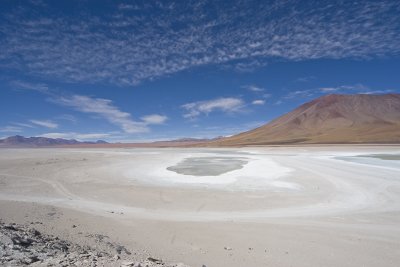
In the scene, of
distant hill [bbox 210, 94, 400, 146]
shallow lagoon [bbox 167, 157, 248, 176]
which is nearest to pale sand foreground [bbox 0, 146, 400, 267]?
shallow lagoon [bbox 167, 157, 248, 176]

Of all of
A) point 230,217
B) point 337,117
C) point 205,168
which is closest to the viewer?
point 230,217

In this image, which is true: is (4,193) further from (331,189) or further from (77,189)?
(331,189)

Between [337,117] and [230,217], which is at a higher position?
[337,117]

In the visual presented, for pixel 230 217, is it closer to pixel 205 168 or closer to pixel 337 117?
pixel 205 168

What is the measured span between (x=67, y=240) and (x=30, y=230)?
1022 millimetres

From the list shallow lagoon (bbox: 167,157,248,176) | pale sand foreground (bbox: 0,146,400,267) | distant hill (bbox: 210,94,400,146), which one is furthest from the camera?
distant hill (bbox: 210,94,400,146)

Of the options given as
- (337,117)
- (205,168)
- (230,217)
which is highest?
(337,117)

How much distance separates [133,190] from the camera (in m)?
14.1

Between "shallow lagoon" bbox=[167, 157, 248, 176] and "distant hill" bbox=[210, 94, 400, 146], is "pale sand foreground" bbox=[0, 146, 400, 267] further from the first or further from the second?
"distant hill" bbox=[210, 94, 400, 146]

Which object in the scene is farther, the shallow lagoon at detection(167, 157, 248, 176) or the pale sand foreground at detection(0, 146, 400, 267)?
the shallow lagoon at detection(167, 157, 248, 176)

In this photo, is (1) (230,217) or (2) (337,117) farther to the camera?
(2) (337,117)

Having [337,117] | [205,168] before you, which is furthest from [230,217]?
[337,117]

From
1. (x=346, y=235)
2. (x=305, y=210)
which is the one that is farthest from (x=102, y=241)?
(x=305, y=210)

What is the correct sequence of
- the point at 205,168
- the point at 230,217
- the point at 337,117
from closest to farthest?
the point at 230,217 < the point at 205,168 < the point at 337,117
